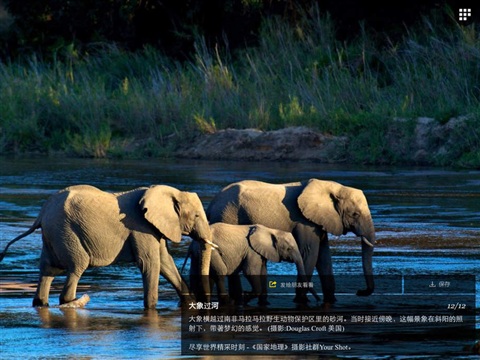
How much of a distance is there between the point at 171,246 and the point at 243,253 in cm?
381

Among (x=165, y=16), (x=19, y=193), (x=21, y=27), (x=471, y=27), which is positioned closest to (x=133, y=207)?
(x=19, y=193)

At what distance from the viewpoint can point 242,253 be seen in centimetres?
1225

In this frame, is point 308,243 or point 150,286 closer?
point 150,286

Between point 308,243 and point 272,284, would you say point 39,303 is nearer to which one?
point 272,284

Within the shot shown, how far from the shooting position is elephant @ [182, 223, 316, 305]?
12188mm

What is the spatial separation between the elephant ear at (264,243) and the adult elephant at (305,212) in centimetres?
60

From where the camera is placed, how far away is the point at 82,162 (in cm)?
2833

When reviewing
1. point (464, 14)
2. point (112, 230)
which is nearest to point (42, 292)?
point (112, 230)

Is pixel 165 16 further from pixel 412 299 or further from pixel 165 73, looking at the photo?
pixel 412 299

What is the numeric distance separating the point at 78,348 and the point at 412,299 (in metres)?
3.60

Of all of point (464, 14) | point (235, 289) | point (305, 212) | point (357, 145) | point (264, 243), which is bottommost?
point (357, 145)

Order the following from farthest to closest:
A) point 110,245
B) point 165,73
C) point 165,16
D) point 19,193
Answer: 1. point 165,16
2. point 165,73
3. point 19,193
4. point 110,245

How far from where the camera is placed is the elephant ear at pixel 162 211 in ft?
38.7

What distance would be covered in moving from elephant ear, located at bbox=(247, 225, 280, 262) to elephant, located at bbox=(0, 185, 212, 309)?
1.49ft
